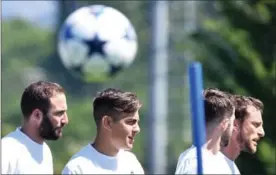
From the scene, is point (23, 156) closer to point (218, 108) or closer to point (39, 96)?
point (39, 96)

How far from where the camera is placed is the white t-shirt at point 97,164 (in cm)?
985

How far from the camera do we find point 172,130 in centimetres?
4856

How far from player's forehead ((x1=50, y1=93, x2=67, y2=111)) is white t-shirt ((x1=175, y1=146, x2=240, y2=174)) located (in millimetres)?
1273

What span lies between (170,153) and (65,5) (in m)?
6.19

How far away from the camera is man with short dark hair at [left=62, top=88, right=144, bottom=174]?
9.97 metres

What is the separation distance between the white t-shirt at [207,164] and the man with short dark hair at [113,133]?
0.61m

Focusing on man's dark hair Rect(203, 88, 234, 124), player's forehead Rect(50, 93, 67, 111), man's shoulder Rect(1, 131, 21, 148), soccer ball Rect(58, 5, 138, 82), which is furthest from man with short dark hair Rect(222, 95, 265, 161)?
soccer ball Rect(58, 5, 138, 82)

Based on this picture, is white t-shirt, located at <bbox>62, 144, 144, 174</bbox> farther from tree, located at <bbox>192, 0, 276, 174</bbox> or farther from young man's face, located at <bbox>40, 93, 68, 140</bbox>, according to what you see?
tree, located at <bbox>192, 0, 276, 174</bbox>

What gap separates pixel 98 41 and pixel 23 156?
3.74 meters

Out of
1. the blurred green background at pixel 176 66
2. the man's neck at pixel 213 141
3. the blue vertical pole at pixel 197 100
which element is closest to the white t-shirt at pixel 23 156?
the man's neck at pixel 213 141

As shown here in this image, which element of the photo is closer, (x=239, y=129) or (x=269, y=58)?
(x=239, y=129)

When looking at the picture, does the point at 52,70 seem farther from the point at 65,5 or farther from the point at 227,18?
the point at 227,18

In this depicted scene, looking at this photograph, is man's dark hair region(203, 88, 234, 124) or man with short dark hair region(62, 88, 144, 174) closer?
man's dark hair region(203, 88, 234, 124)

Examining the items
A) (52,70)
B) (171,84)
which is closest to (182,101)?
(171,84)
